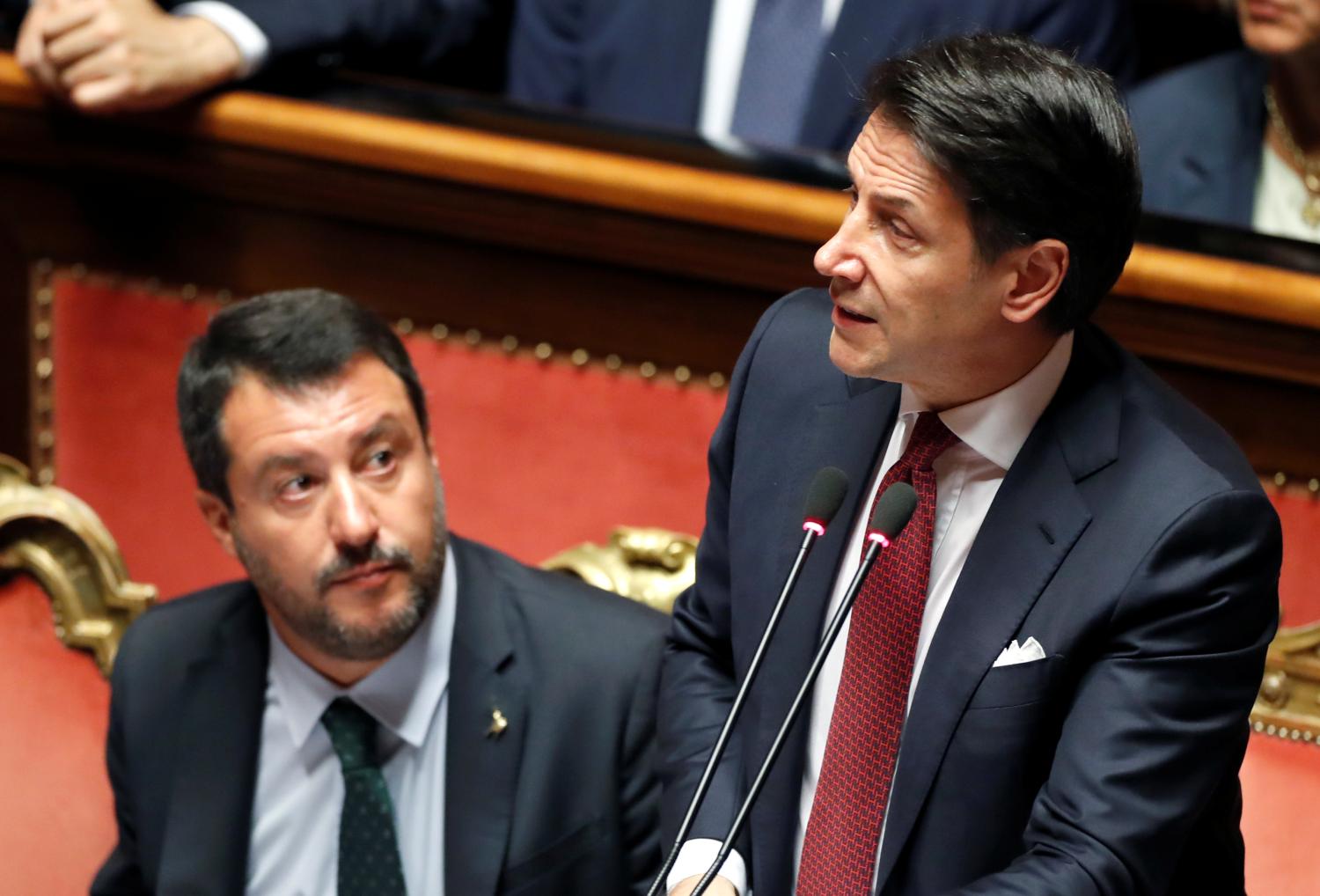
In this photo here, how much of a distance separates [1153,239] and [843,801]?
23.4 inches

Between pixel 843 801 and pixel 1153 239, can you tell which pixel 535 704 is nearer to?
pixel 843 801

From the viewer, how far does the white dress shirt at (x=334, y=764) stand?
4.49 ft

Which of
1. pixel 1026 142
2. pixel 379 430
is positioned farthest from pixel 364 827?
pixel 1026 142

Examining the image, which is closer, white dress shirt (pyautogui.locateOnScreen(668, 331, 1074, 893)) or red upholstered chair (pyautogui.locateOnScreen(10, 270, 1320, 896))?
white dress shirt (pyautogui.locateOnScreen(668, 331, 1074, 893))

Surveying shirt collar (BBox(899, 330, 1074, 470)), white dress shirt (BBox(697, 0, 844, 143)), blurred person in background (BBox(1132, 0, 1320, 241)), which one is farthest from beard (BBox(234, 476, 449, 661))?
blurred person in background (BBox(1132, 0, 1320, 241))

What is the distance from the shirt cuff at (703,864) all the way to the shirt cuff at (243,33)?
3.07 feet

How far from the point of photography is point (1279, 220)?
5.40 feet

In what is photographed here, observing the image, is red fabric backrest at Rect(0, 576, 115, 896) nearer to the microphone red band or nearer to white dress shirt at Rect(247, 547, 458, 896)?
white dress shirt at Rect(247, 547, 458, 896)

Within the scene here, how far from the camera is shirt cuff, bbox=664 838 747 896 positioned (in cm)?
106

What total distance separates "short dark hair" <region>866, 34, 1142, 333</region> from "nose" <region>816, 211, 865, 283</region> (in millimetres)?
63

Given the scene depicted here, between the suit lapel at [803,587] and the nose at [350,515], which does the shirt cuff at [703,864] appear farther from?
the nose at [350,515]

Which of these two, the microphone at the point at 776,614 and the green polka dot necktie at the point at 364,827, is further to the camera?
the green polka dot necktie at the point at 364,827

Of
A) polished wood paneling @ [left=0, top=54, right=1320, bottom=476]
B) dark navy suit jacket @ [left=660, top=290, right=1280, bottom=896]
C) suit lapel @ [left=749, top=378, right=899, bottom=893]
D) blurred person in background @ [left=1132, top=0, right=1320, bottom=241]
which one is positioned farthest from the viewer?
blurred person in background @ [left=1132, top=0, right=1320, bottom=241]

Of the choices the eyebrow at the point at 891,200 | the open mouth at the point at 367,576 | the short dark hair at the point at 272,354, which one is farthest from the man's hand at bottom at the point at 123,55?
the eyebrow at the point at 891,200
